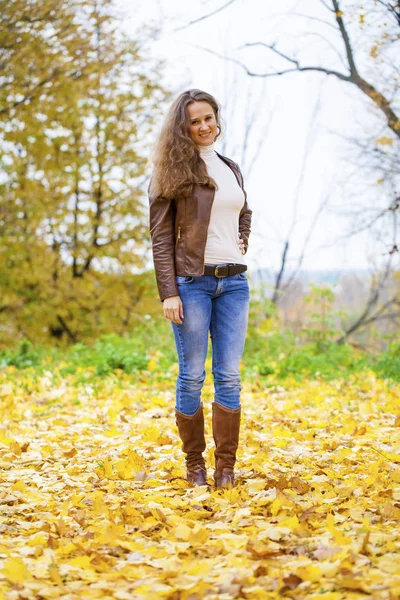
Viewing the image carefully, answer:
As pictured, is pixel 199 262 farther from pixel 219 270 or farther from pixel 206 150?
pixel 206 150

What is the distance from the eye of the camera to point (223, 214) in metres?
3.49

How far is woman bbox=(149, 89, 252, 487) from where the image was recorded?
339 centimetres

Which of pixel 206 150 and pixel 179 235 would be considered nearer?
pixel 179 235

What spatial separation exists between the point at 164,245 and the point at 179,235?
92mm

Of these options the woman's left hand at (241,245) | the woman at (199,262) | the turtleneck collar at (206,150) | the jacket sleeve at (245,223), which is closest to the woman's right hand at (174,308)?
the woman at (199,262)

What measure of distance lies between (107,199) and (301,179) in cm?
549

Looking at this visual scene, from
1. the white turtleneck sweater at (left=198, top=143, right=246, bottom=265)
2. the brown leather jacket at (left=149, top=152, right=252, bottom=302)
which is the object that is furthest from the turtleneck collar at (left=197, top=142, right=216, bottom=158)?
the brown leather jacket at (left=149, top=152, right=252, bottom=302)

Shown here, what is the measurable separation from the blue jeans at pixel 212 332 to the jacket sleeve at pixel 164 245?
0.07 metres

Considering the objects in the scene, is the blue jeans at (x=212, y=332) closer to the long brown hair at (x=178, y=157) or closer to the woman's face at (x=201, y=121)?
the long brown hair at (x=178, y=157)

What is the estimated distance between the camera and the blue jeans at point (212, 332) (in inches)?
134

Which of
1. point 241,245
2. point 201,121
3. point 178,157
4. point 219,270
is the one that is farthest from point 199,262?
point 201,121

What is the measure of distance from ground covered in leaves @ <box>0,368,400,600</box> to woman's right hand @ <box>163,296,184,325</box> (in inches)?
35.3

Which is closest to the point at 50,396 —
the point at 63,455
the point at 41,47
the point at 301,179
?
the point at 63,455

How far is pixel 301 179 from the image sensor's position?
16453mm
